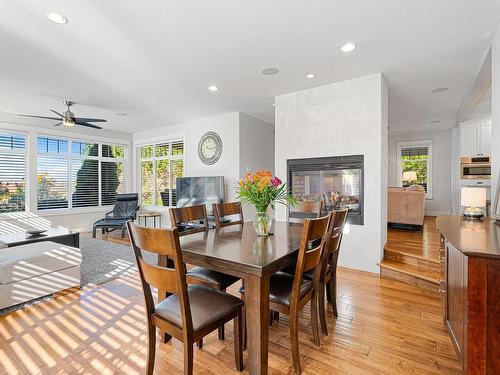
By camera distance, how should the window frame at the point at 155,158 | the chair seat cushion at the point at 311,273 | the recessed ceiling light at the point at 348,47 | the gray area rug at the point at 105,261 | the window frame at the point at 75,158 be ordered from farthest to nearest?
1. the window frame at the point at 155,158
2. the window frame at the point at 75,158
3. the gray area rug at the point at 105,261
4. the recessed ceiling light at the point at 348,47
5. the chair seat cushion at the point at 311,273

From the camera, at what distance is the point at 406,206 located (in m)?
4.76

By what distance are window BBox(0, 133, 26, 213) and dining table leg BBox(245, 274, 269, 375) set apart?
21.3 ft

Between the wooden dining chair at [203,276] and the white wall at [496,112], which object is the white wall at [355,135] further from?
the wooden dining chair at [203,276]

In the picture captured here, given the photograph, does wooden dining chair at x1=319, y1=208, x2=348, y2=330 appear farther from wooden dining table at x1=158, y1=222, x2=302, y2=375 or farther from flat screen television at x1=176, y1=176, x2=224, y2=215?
flat screen television at x1=176, y1=176, x2=224, y2=215

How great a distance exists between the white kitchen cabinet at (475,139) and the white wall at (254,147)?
14.3ft

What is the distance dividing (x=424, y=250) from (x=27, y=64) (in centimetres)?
567

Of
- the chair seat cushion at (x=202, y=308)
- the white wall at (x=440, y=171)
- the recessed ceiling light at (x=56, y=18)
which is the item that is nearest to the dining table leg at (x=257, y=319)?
the chair seat cushion at (x=202, y=308)

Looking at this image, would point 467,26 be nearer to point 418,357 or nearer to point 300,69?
point 300,69

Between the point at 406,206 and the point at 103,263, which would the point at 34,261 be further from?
Answer: the point at 406,206

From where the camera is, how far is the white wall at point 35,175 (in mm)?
5652

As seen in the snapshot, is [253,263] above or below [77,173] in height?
below

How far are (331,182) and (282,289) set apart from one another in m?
2.51

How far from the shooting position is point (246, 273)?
1370 millimetres

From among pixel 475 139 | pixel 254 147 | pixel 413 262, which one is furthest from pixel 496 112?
pixel 475 139
